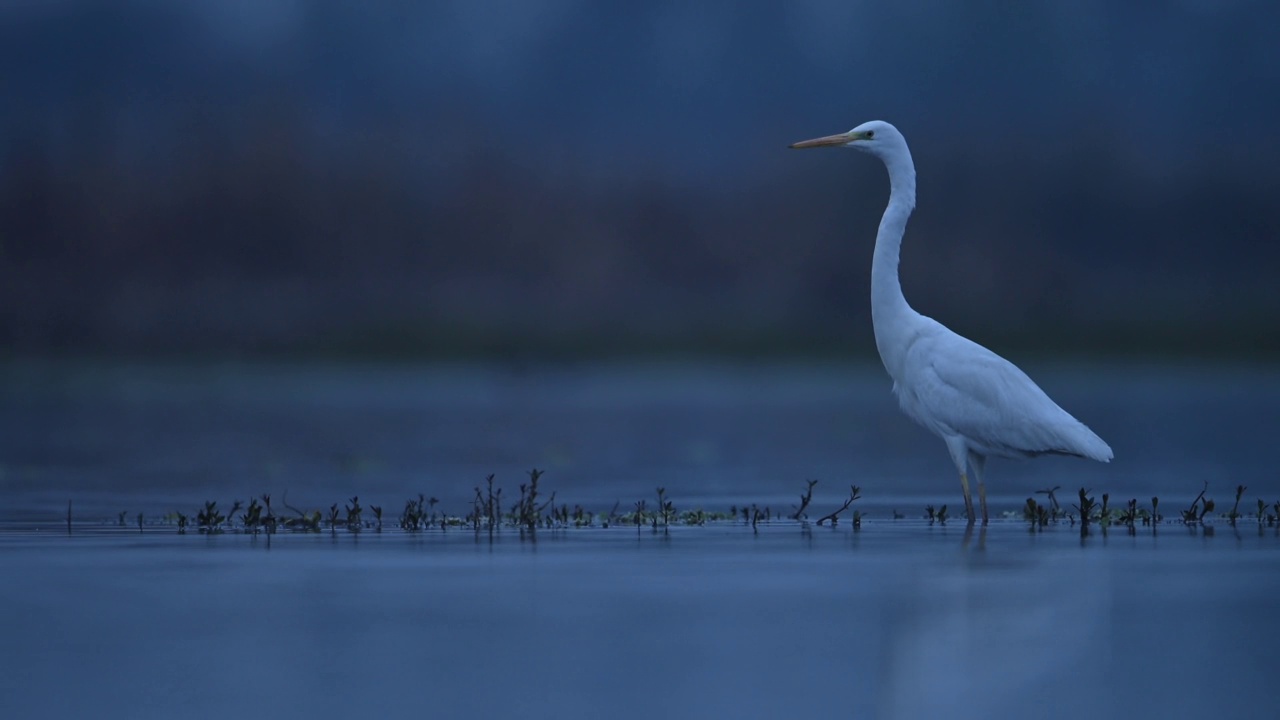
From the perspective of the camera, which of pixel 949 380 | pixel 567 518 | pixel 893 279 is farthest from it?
pixel 893 279

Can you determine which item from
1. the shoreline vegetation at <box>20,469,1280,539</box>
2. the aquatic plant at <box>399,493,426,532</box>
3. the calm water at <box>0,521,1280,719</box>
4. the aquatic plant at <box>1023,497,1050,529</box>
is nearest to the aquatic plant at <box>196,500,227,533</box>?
the shoreline vegetation at <box>20,469,1280,539</box>

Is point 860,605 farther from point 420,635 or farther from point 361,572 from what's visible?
point 361,572

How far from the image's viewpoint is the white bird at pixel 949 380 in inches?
399

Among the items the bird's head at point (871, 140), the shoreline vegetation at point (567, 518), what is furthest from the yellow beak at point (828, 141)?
the shoreline vegetation at point (567, 518)

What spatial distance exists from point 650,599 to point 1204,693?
235cm

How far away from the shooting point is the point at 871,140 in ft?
36.8

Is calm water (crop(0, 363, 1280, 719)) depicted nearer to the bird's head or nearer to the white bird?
the white bird

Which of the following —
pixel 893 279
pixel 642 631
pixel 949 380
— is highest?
pixel 893 279

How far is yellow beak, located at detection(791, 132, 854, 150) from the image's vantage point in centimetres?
1105

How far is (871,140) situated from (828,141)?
34cm

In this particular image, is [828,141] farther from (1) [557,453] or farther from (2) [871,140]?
(1) [557,453]

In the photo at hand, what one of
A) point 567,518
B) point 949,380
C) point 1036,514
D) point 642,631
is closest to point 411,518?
point 567,518

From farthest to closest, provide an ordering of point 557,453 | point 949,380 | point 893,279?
1. point 557,453
2. point 893,279
3. point 949,380

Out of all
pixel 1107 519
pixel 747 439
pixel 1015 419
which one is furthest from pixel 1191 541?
pixel 747 439
